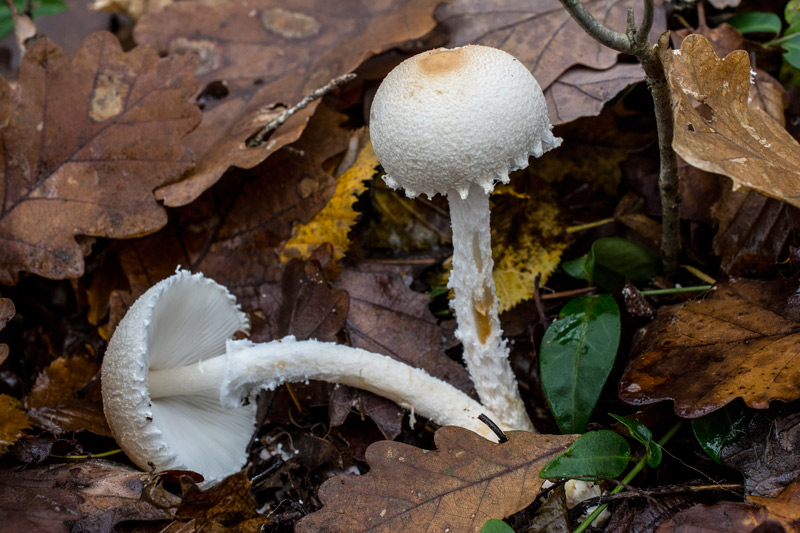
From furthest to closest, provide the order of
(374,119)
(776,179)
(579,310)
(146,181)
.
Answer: (146,181) → (579,310) → (374,119) → (776,179)

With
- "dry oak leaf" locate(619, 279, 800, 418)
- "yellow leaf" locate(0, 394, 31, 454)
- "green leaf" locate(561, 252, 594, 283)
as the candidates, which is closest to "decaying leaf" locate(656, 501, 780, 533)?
"dry oak leaf" locate(619, 279, 800, 418)

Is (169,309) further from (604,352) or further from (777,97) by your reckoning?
(777,97)

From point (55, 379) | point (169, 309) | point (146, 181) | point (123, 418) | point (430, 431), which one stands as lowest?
point (430, 431)

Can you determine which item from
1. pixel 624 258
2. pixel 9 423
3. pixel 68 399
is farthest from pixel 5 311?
pixel 624 258

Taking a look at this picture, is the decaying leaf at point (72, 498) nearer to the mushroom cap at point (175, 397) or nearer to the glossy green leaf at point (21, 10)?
the mushroom cap at point (175, 397)

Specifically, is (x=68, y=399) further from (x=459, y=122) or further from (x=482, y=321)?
(x=459, y=122)

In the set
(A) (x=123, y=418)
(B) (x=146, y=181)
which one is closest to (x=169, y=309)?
(A) (x=123, y=418)
